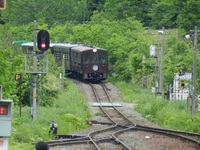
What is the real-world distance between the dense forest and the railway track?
9.66ft

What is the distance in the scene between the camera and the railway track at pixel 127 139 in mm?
21188

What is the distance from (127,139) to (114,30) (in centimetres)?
4380

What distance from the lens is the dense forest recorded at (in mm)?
42053

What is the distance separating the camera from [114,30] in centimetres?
6681

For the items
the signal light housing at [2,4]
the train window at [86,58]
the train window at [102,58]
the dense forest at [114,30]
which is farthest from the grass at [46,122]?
the train window at [102,58]

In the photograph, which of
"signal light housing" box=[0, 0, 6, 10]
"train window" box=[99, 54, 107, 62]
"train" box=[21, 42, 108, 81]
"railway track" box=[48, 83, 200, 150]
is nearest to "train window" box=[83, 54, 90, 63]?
"train" box=[21, 42, 108, 81]

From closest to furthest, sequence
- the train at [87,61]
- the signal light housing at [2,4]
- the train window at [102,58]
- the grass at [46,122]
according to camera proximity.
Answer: the signal light housing at [2,4], the grass at [46,122], the train at [87,61], the train window at [102,58]

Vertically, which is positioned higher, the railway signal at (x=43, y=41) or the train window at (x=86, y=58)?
the railway signal at (x=43, y=41)

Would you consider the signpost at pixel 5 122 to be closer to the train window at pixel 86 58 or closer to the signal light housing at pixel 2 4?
the signal light housing at pixel 2 4

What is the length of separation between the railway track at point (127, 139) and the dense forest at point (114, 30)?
2943mm

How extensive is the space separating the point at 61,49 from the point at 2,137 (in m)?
44.6

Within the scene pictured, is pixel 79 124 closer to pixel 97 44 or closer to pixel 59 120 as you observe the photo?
pixel 59 120

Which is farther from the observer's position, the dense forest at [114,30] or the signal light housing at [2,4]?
the dense forest at [114,30]

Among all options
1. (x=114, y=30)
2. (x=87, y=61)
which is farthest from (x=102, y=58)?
(x=114, y=30)
